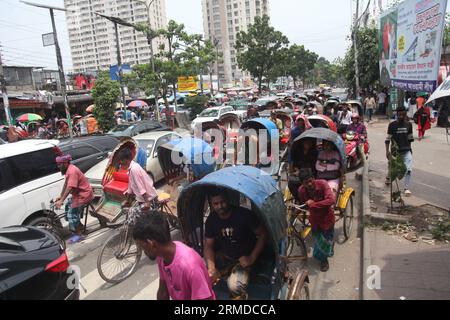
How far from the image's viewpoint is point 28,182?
23.1 ft

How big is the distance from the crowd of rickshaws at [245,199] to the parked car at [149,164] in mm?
1456

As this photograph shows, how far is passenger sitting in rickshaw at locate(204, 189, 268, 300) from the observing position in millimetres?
3935

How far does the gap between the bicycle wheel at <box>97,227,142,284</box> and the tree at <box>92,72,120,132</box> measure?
1649 centimetres

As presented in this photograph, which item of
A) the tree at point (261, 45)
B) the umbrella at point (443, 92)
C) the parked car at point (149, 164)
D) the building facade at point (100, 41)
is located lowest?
the parked car at point (149, 164)

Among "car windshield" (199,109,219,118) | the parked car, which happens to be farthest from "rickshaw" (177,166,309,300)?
"car windshield" (199,109,219,118)

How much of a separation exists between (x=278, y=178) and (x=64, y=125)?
20923mm

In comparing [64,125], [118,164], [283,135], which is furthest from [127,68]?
[118,164]

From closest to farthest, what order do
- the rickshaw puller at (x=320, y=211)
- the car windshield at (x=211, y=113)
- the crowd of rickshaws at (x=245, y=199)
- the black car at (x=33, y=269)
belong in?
1. the black car at (x=33, y=269)
2. the crowd of rickshaws at (x=245, y=199)
3. the rickshaw puller at (x=320, y=211)
4. the car windshield at (x=211, y=113)

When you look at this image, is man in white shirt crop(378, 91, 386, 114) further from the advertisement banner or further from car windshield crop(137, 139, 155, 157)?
car windshield crop(137, 139, 155, 157)

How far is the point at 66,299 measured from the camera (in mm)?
4199

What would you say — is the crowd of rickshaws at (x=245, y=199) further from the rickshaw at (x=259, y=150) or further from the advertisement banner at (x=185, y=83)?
the advertisement banner at (x=185, y=83)

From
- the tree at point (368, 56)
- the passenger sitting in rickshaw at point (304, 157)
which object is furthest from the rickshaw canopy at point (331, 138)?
the tree at point (368, 56)

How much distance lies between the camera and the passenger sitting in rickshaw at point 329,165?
6715mm

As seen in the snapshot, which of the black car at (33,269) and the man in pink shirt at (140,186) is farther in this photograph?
the man in pink shirt at (140,186)
